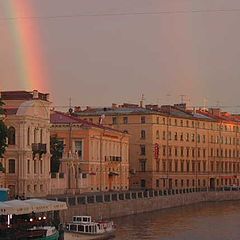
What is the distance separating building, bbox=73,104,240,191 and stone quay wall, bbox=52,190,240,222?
11.1 feet

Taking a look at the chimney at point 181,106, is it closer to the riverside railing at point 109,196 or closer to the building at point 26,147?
the riverside railing at point 109,196

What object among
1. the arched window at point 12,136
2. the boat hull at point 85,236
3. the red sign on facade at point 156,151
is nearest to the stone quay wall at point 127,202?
the boat hull at point 85,236

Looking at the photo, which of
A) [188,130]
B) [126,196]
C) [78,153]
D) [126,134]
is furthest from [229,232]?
[188,130]

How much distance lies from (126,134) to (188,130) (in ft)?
75.5

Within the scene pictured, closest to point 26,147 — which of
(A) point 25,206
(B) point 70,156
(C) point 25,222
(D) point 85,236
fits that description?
(B) point 70,156

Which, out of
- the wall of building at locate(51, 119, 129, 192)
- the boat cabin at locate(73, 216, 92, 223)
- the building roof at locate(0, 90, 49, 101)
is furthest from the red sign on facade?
the boat cabin at locate(73, 216, 92, 223)

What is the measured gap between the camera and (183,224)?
76.2m

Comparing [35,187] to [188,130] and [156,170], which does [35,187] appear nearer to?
[156,170]

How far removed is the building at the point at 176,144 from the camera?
121500 mm

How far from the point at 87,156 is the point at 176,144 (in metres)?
36.4

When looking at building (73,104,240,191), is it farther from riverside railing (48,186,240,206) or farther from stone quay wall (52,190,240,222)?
riverside railing (48,186,240,206)

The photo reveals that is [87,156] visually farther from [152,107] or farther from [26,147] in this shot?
[152,107]

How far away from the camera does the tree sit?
89.9 metres

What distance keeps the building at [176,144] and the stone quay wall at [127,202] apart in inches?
133
